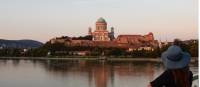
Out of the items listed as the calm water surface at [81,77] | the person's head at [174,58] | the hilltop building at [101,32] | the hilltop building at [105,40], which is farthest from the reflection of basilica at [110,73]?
the hilltop building at [101,32]

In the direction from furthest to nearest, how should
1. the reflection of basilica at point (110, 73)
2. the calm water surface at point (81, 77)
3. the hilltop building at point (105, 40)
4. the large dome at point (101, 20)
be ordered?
the large dome at point (101, 20) < the hilltop building at point (105, 40) < the reflection of basilica at point (110, 73) < the calm water surface at point (81, 77)

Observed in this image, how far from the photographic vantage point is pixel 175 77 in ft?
3.62

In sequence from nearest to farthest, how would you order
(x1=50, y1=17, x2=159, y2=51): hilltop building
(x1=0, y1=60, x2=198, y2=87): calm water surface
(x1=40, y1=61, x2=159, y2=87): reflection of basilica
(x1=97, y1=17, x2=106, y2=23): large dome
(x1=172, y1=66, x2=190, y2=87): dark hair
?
1. (x1=172, y1=66, x2=190, y2=87): dark hair
2. (x1=0, y1=60, x2=198, y2=87): calm water surface
3. (x1=40, y1=61, x2=159, y2=87): reflection of basilica
4. (x1=50, y1=17, x2=159, y2=51): hilltop building
5. (x1=97, y1=17, x2=106, y2=23): large dome

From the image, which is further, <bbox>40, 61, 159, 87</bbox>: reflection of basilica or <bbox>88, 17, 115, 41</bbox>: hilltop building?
<bbox>88, 17, 115, 41</bbox>: hilltop building

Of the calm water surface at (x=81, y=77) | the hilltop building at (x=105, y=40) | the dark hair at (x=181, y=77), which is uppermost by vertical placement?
the hilltop building at (x=105, y=40)

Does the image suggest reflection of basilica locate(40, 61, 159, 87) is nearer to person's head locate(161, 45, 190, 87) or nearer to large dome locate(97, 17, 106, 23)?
person's head locate(161, 45, 190, 87)

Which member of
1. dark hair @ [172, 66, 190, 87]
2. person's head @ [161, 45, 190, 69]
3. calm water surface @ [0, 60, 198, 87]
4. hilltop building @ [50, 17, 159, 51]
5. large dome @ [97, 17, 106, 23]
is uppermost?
large dome @ [97, 17, 106, 23]

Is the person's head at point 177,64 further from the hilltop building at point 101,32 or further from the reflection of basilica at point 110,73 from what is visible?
the hilltop building at point 101,32

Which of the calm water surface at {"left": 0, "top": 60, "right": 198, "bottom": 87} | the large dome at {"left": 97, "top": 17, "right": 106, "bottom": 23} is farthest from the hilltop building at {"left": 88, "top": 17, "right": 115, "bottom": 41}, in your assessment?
the calm water surface at {"left": 0, "top": 60, "right": 198, "bottom": 87}

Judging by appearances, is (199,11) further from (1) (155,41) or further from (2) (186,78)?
(1) (155,41)

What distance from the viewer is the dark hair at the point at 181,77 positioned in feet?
3.61

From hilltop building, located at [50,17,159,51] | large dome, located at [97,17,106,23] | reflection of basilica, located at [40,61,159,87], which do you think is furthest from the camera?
large dome, located at [97,17,106,23]

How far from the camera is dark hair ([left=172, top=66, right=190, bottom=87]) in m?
1.10

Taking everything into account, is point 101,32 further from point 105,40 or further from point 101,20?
point 101,20
